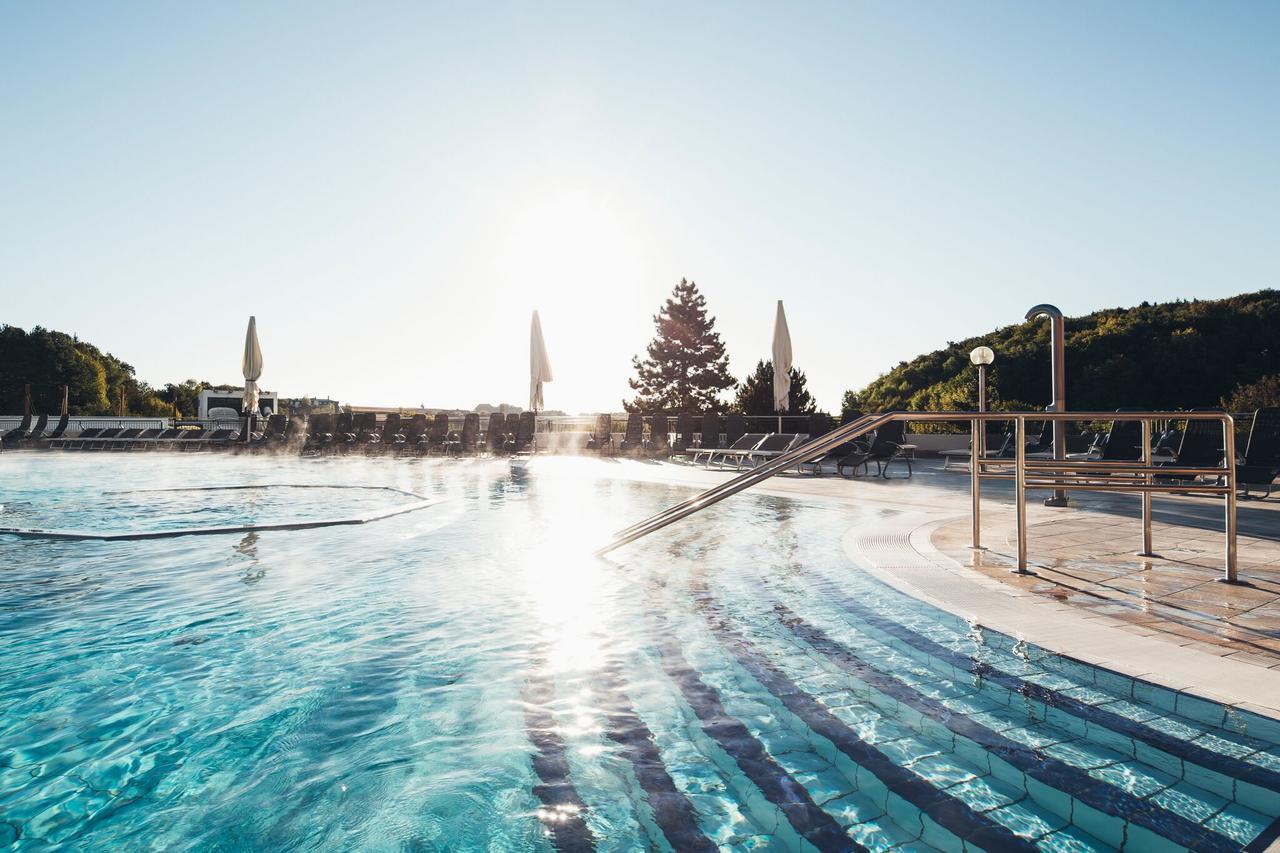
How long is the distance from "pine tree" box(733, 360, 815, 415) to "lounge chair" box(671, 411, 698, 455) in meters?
12.4

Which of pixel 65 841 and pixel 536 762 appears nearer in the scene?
pixel 65 841

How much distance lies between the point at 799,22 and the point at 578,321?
1115 centimetres

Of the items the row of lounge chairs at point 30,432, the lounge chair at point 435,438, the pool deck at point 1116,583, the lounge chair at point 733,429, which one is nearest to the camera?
the pool deck at point 1116,583

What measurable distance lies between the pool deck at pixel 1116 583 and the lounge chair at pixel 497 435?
11.8 meters

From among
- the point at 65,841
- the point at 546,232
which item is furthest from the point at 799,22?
the point at 65,841

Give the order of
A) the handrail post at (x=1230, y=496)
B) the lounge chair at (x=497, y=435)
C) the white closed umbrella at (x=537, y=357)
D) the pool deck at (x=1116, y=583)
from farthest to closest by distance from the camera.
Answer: the white closed umbrella at (x=537, y=357)
the lounge chair at (x=497, y=435)
the handrail post at (x=1230, y=496)
the pool deck at (x=1116, y=583)

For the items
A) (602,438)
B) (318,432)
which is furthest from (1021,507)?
(318,432)

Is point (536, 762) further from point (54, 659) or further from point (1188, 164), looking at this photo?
point (1188, 164)

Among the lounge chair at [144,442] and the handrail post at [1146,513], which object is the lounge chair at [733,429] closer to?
the handrail post at [1146,513]

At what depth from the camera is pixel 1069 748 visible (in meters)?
1.88

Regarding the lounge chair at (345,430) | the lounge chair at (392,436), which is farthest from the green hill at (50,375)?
the lounge chair at (392,436)

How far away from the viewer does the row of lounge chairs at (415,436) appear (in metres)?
16.9

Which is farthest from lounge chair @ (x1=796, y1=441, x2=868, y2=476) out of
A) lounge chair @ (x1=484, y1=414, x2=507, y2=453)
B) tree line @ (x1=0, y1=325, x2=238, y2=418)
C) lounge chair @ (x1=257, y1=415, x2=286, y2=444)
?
tree line @ (x1=0, y1=325, x2=238, y2=418)

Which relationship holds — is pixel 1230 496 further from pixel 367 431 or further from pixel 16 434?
pixel 16 434
